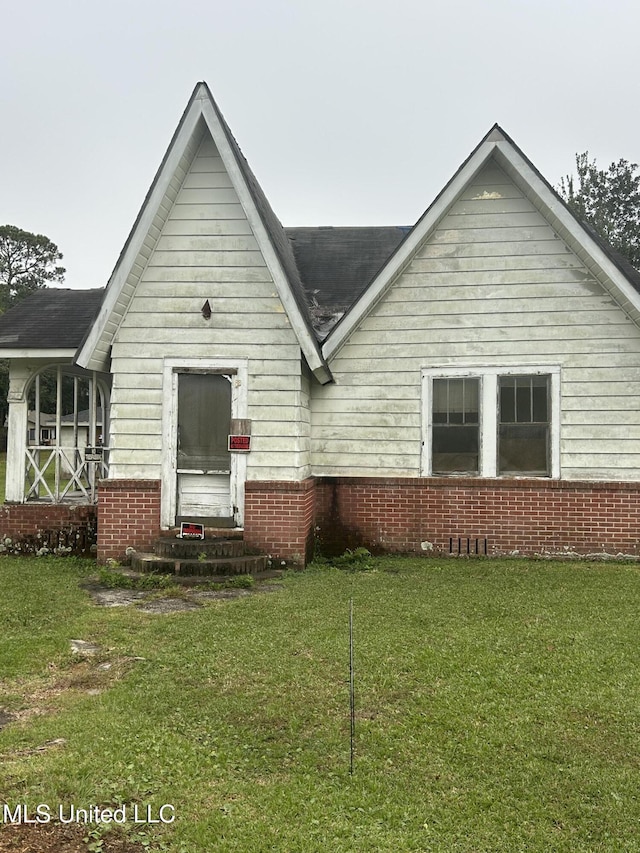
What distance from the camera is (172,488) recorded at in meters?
10.1

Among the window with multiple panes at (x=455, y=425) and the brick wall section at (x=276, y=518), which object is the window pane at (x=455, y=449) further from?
the brick wall section at (x=276, y=518)

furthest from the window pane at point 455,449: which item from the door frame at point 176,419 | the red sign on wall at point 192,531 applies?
the red sign on wall at point 192,531

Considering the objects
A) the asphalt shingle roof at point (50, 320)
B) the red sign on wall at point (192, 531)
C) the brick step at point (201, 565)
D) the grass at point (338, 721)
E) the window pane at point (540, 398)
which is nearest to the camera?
the grass at point (338, 721)

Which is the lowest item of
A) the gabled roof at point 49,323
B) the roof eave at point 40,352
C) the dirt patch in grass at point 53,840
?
the dirt patch in grass at point 53,840

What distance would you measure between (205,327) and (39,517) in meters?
4.36

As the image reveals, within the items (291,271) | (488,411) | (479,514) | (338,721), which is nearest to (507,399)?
(488,411)

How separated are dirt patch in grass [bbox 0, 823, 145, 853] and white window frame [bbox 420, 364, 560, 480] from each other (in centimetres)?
838

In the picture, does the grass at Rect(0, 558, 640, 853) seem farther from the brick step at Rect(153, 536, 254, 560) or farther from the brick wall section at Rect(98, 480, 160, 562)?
the brick wall section at Rect(98, 480, 160, 562)

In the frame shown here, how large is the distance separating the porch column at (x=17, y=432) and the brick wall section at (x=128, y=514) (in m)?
2.61

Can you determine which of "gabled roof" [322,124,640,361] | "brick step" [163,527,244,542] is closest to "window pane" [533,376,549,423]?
"gabled roof" [322,124,640,361]

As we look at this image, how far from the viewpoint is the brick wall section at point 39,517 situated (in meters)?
11.2

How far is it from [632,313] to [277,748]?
885 centimetres

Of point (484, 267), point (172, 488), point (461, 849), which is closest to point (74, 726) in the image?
point (461, 849)

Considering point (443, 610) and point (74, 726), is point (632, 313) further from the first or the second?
point (74, 726)
